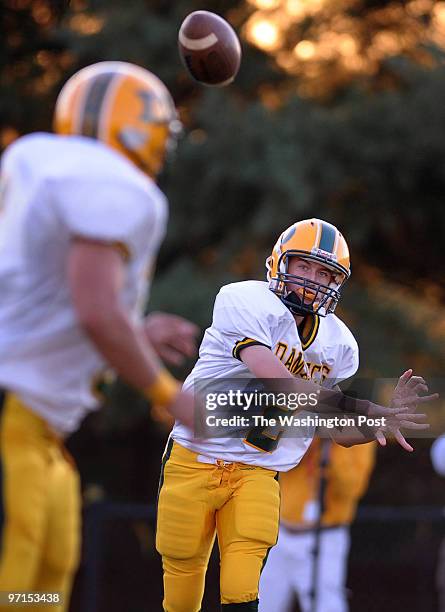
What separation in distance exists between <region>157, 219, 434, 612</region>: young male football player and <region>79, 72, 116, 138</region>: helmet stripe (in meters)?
1.30

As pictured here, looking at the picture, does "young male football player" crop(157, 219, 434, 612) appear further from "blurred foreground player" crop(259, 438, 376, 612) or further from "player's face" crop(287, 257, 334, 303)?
"blurred foreground player" crop(259, 438, 376, 612)

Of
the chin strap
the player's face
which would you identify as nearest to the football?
the player's face

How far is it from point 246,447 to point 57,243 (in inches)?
65.5

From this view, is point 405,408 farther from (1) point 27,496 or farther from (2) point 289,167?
(2) point 289,167

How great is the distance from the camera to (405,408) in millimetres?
3955

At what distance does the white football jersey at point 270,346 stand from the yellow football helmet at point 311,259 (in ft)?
0.19

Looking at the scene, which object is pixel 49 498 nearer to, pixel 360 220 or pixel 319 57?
pixel 360 220

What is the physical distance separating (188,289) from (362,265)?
2.30 metres

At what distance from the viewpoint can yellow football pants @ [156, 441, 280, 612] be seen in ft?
13.1

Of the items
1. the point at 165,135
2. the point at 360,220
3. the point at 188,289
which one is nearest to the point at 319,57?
the point at 360,220

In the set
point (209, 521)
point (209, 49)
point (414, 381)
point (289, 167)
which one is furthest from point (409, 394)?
point (289, 167)

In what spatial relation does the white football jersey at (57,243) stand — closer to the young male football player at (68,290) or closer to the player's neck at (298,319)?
the young male football player at (68,290)
